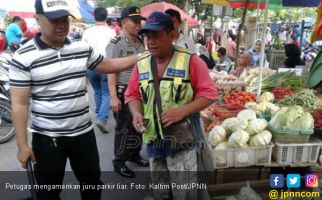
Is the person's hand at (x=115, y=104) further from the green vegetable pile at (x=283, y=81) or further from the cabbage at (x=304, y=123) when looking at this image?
the green vegetable pile at (x=283, y=81)

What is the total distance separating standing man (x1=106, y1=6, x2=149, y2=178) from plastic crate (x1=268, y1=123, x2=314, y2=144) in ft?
5.65

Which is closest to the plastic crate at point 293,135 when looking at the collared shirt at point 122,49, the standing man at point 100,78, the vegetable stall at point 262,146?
the vegetable stall at point 262,146

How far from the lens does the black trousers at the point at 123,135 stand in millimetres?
4008

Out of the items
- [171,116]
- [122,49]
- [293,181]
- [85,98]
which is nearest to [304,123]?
[293,181]

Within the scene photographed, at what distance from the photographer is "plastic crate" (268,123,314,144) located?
11.2 feet

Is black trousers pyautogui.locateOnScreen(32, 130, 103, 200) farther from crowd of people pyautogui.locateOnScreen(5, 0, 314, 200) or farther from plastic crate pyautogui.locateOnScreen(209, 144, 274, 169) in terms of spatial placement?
plastic crate pyautogui.locateOnScreen(209, 144, 274, 169)

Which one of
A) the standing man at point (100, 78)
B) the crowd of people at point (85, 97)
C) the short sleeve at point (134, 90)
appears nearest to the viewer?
the crowd of people at point (85, 97)

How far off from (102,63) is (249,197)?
1723 millimetres

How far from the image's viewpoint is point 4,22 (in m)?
22.6

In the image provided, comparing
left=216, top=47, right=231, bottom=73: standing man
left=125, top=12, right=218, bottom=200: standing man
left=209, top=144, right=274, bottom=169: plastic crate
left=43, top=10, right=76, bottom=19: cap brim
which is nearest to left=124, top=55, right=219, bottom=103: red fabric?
left=125, top=12, right=218, bottom=200: standing man

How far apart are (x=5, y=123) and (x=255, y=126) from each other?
4333 millimetres

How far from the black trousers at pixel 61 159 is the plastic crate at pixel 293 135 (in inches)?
75.7

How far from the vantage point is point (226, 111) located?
4488mm

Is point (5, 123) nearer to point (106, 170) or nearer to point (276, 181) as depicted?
point (106, 170)
